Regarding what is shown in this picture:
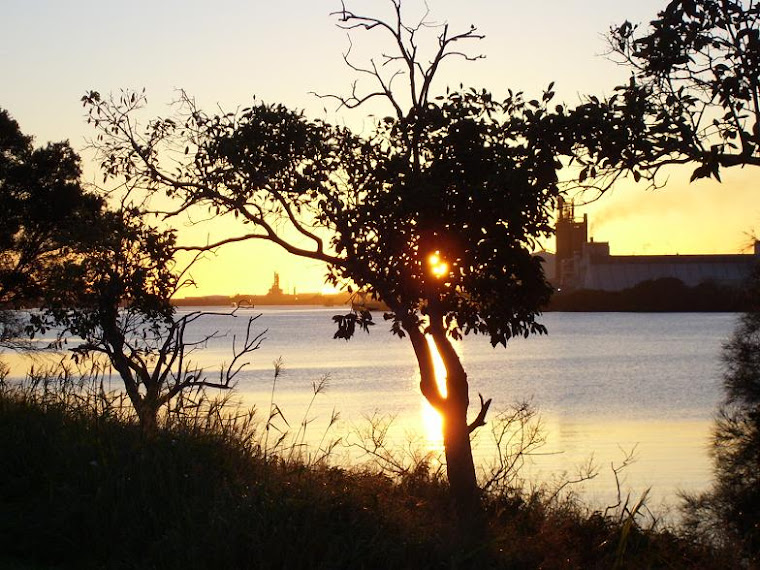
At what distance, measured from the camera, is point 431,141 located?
11.3 m

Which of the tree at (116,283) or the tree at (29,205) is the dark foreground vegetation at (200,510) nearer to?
the tree at (116,283)

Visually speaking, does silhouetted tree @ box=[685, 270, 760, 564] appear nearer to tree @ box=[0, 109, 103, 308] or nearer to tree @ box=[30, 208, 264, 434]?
tree @ box=[30, 208, 264, 434]

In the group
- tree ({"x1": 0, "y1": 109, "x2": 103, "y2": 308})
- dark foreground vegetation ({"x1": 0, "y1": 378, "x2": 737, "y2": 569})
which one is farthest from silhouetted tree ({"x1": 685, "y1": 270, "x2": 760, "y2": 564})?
tree ({"x1": 0, "y1": 109, "x2": 103, "y2": 308})

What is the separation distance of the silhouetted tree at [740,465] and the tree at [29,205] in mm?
17665

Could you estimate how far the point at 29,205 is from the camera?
28906mm

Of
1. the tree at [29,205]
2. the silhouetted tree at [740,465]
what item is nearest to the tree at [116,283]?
the silhouetted tree at [740,465]

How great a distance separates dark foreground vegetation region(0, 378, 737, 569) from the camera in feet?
23.9

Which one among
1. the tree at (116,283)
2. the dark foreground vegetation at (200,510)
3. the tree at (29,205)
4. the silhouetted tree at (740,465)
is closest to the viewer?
the dark foreground vegetation at (200,510)

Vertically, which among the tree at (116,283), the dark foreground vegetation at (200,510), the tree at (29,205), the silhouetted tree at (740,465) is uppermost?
the tree at (29,205)

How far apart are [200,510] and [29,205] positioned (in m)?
23.2

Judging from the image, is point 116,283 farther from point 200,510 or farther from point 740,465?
point 740,465

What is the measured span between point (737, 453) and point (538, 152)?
18928mm

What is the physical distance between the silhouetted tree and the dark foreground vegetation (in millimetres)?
8620

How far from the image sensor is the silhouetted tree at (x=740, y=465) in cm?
2122
